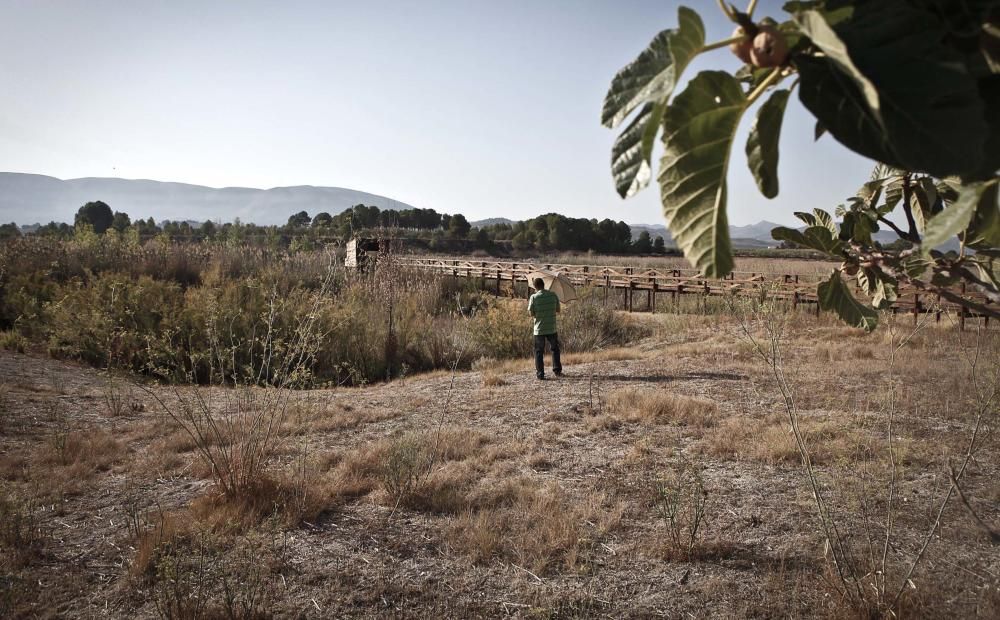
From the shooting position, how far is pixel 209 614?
251cm

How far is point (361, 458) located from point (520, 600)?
225 cm

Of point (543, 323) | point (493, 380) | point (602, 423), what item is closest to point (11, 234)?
point (493, 380)

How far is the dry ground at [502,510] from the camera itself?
276 cm

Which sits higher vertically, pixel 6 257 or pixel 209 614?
pixel 6 257

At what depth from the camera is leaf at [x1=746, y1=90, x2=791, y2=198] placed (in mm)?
550

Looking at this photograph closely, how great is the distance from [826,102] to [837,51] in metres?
0.07

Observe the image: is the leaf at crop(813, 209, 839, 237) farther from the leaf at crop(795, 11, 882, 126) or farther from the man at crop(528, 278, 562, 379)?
the man at crop(528, 278, 562, 379)

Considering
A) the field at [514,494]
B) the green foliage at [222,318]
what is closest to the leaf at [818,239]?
the field at [514,494]

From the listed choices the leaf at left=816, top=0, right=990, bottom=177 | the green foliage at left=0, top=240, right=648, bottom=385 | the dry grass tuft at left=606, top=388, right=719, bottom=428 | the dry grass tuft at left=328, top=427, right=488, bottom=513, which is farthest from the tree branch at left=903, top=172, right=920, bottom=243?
the green foliage at left=0, top=240, right=648, bottom=385

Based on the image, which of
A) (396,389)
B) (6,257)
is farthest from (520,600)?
(6,257)

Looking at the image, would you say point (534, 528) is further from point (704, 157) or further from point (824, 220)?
point (704, 157)

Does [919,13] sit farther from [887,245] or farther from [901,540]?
[901,540]

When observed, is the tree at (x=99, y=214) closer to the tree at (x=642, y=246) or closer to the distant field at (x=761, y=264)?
the distant field at (x=761, y=264)

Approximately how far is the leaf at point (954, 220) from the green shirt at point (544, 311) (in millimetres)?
7659
